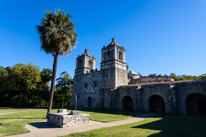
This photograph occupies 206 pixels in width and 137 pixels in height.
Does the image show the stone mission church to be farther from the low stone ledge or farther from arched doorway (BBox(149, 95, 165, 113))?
the low stone ledge

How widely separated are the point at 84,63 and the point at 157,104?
19.1m

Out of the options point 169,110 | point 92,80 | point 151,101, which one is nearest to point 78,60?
point 92,80

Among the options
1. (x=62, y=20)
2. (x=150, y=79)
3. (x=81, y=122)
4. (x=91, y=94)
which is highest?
(x=62, y=20)

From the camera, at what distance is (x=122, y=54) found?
89.2 feet

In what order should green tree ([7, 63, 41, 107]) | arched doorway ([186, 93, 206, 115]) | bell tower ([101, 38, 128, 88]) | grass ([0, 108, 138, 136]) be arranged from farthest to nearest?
green tree ([7, 63, 41, 107])
bell tower ([101, 38, 128, 88])
arched doorway ([186, 93, 206, 115])
grass ([0, 108, 138, 136])

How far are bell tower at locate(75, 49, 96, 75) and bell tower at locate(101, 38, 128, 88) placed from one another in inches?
243

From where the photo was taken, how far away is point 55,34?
12445 mm

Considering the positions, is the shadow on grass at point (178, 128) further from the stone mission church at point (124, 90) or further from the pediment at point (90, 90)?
the pediment at point (90, 90)

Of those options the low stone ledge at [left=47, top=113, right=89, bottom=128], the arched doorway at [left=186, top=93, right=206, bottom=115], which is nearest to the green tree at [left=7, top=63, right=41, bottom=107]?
the low stone ledge at [left=47, top=113, right=89, bottom=128]

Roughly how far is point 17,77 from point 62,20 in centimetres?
2298

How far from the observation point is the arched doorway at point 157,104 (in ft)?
62.4

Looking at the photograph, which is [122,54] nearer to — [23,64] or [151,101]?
[151,101]

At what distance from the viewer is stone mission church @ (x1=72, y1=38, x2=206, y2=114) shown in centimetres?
1538

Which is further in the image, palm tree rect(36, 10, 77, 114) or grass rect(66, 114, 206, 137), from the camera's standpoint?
palm tree rect(36, 10, 77, 114)
